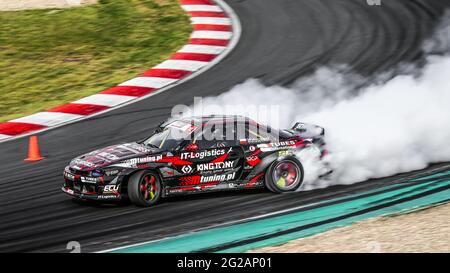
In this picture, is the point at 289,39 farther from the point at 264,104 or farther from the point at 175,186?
the point at 175,186

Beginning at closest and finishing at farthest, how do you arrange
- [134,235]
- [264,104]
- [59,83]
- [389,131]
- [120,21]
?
[134,235], [389,131], [264,104], [59,83], [120,21]

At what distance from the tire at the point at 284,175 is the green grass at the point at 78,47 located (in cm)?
642

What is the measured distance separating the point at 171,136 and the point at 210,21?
9577 mm

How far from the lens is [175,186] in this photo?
10961 millimetres

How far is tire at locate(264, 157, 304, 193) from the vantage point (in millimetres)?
11383

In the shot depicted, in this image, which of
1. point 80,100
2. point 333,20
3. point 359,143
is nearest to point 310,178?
point 359,143

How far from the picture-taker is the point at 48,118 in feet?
50.8

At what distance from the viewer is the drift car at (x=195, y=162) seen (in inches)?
421

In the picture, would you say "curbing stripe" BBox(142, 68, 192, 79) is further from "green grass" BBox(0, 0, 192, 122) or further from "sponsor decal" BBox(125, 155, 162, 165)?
"sponsor decal" BBox(125, 155, 162, 165)

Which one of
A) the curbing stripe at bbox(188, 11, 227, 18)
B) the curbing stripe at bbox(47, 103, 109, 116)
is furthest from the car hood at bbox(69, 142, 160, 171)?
the curbing stripe at bbox(188, 11, 227, 18)

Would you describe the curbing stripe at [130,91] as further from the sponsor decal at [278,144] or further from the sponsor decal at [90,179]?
the sponsor decal at [90,179]

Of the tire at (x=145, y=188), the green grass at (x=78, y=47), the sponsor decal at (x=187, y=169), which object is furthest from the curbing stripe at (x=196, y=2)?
the tire at (x=145, y=188)
